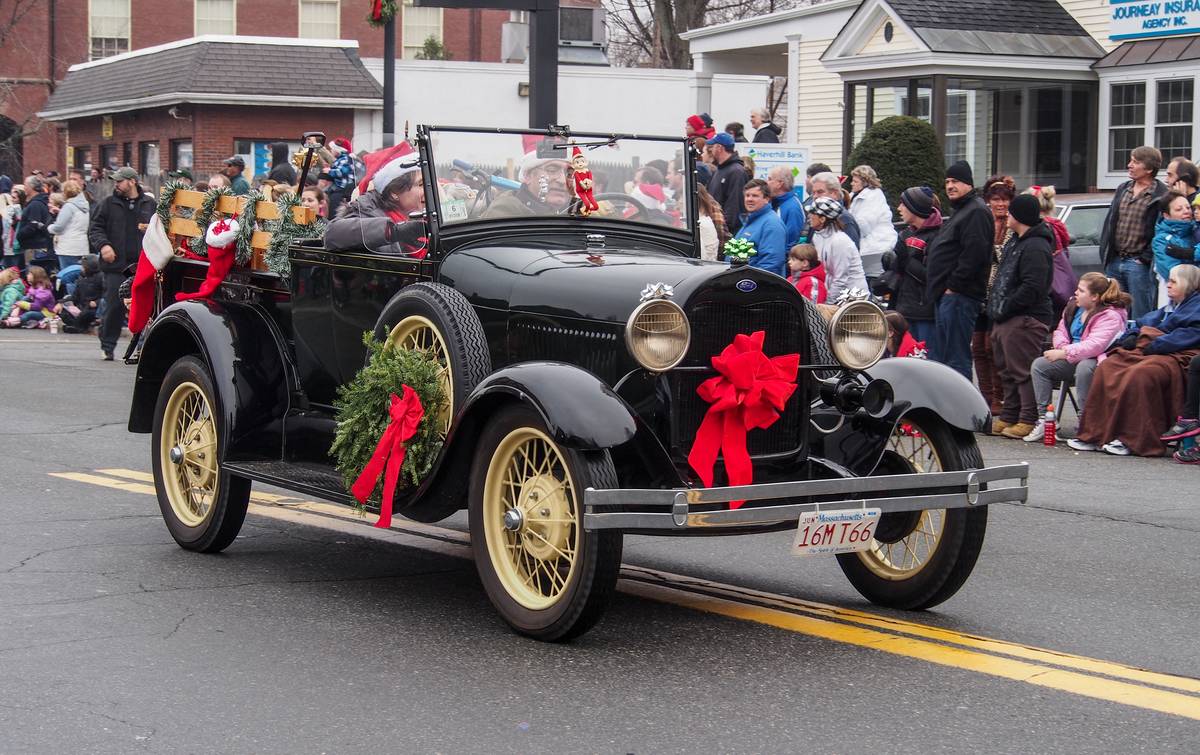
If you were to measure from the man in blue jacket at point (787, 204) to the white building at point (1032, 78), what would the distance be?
44.5 ft

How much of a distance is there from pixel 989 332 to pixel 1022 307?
0.70m

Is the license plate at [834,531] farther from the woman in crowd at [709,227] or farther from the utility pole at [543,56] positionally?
the utility pole at [543,56]

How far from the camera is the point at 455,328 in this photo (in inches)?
245

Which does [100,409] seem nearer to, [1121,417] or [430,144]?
[430,144]

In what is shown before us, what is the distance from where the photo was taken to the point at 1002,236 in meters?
13.2

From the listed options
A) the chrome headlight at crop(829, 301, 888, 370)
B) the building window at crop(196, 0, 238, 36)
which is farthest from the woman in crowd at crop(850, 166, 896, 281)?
the building window at crop(196, 0, 238, 36)

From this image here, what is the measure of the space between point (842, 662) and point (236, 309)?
144 inches

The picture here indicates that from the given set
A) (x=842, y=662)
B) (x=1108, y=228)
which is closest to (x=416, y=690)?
(x=842, y=662)

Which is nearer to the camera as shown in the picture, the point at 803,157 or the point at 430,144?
the point at 430,144

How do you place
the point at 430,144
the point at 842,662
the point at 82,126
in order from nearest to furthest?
the point at 842,662 < the point at 430,144 < the point at 82,126

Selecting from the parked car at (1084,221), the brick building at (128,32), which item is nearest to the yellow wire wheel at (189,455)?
the parked car at (1084,221)

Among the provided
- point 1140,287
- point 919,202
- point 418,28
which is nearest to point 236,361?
point 919,202

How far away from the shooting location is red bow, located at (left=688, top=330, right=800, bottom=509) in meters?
5.81

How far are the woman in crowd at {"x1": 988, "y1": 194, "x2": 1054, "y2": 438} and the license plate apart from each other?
6810 mm
